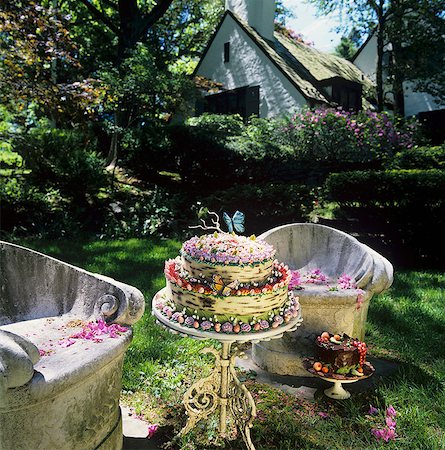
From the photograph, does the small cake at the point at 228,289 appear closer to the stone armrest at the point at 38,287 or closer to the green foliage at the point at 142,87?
the stone armrest at the point at 38,287

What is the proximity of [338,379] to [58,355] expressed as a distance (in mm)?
2316

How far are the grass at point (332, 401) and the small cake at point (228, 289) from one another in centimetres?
103

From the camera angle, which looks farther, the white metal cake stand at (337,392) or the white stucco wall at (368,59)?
the white stucco wall at (368,59)

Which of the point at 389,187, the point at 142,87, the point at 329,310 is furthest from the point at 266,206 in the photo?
the point at 329,310

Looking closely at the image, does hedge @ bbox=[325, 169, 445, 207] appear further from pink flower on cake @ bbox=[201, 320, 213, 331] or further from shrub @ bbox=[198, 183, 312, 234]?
pink flower on cake @ bbox=[201, 320, 213, 331]

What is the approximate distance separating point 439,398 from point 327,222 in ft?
20.4

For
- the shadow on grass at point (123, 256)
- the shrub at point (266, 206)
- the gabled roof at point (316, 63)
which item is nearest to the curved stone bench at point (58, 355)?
the shadow on grass at point (123, 256)

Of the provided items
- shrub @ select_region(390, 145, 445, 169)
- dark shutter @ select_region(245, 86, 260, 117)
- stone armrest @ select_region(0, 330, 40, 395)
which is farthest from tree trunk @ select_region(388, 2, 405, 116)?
stone armrest @ select_region(0, 330, 40, 395)

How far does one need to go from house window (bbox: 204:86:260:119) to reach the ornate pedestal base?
14259 millimetres

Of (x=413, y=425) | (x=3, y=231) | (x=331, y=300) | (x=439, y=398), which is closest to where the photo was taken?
(x=413, y=425)

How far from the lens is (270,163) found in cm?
1234

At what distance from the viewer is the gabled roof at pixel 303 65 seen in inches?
598

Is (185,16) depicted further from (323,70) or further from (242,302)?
(242,302)

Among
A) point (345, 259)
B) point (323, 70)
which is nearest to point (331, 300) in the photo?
point (345, 259)
